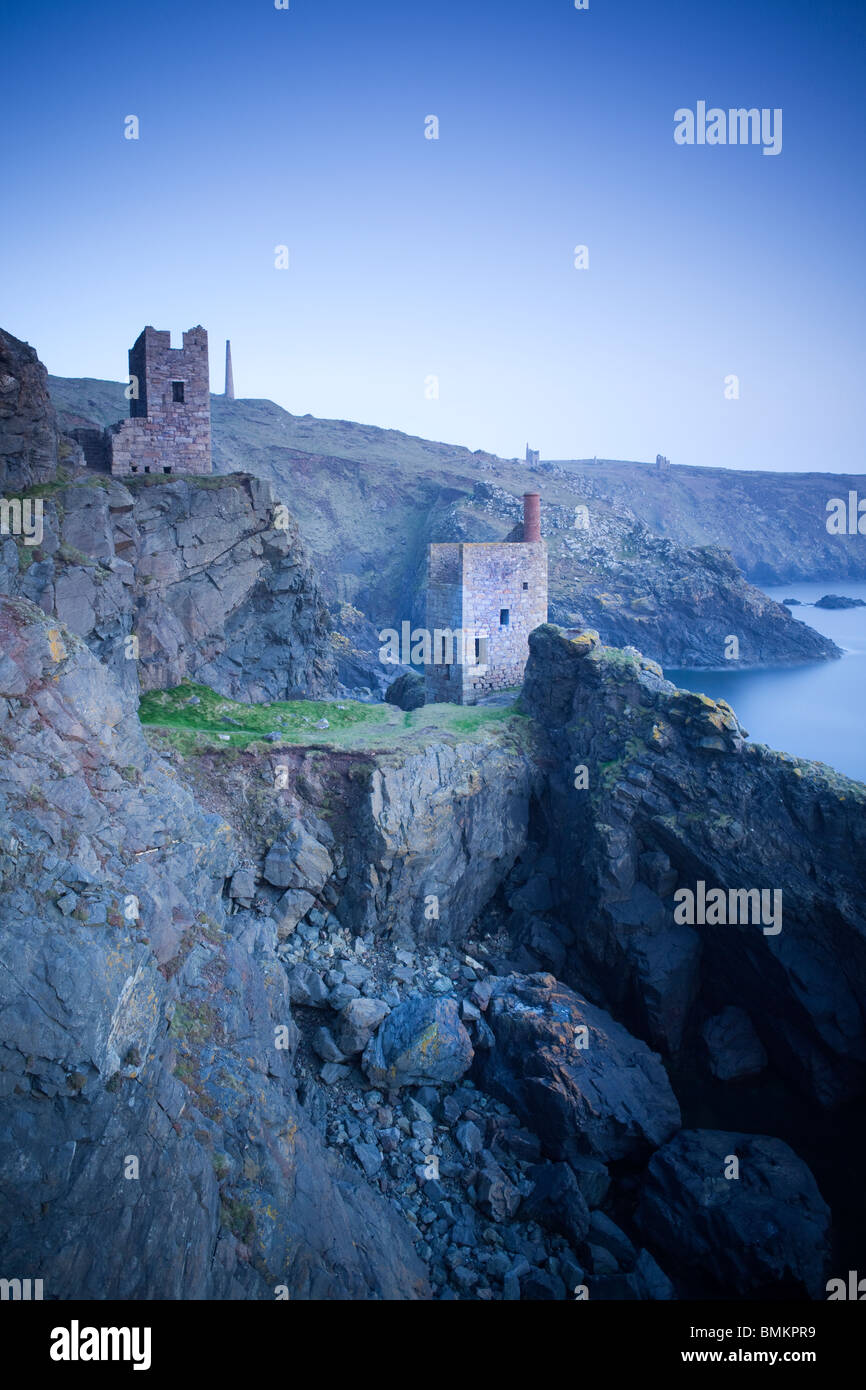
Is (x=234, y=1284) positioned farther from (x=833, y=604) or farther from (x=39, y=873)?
(x=833, y=604)

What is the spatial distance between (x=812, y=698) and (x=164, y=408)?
29547 millimetres

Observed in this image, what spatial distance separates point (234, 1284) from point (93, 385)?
6569 centimetres

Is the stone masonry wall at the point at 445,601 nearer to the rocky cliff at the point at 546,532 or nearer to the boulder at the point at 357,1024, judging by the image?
the boulder at the point at 357,1024

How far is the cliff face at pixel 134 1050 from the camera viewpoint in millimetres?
7832

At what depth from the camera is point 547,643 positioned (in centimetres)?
2311

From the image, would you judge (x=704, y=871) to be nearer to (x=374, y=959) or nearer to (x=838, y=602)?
(x=374, y=959)

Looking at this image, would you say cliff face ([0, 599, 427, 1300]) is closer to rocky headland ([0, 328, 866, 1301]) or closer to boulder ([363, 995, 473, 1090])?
rocky headland ([0, 328, 866, 1301])

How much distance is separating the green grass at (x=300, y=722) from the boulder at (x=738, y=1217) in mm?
9986

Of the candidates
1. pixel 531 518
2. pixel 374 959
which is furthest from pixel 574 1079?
pixel 531 518

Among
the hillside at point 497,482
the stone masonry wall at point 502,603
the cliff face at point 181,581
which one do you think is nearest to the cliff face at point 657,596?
the hillside at point 497,482

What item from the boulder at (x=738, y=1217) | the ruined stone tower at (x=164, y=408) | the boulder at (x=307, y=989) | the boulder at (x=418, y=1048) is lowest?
the boulder at (x=738, y=1217)

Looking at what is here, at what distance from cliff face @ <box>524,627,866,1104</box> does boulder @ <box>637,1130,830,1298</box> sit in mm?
2448

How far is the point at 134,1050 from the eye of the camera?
9.23 m
